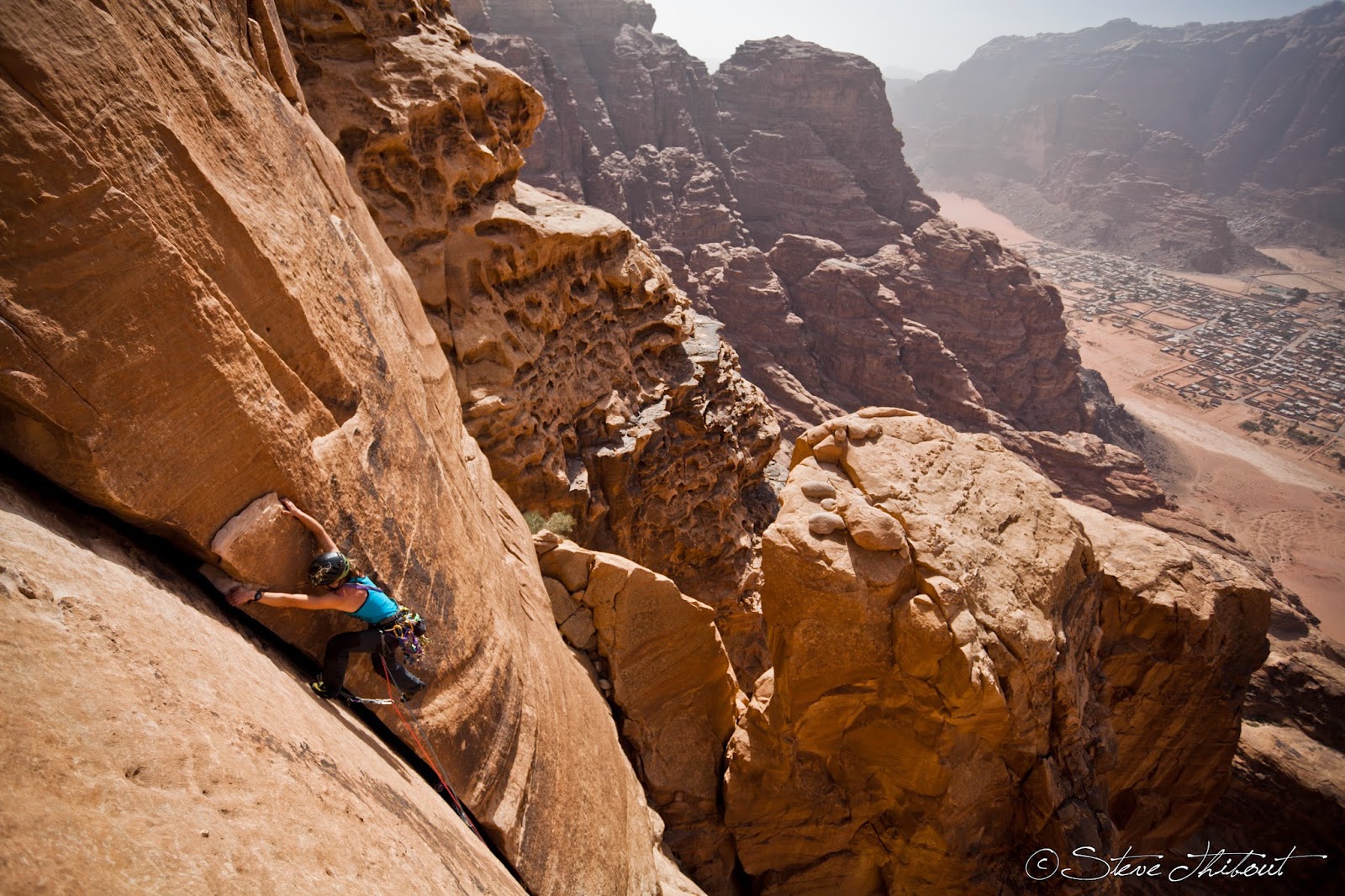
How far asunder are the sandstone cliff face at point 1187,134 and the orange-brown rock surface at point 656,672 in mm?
85210

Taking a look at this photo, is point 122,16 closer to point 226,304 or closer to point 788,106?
point 226,304

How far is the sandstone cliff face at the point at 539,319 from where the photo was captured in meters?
11.0

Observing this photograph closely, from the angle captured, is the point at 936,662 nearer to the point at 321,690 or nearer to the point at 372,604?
the point at 372,604

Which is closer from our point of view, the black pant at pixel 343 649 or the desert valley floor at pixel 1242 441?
the black pant at pixel 343 649

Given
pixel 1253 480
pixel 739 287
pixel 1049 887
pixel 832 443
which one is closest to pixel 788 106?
pixel 739 287

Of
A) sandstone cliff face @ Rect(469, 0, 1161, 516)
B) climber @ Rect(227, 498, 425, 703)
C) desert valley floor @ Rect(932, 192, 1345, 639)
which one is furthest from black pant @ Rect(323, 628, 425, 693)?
desert valley floor @ Rect(932, 192, 1345, 639)

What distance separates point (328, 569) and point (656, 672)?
5.66 metres

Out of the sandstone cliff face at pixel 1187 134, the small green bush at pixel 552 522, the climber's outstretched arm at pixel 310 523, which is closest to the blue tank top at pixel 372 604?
the climber's outstretched arm at pixel 310 523

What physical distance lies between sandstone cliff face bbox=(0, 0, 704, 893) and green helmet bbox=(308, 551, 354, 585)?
186 mm

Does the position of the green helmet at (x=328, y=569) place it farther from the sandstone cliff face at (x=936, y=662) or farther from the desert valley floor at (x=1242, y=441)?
the desert valley floor at (x=1242, y=441)

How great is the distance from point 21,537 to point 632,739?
7020mm

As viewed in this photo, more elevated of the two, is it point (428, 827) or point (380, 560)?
point (380, 560)

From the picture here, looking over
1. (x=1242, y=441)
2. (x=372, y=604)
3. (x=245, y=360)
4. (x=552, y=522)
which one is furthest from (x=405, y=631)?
(x=1242, y=441)

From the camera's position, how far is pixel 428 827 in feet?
13.0
